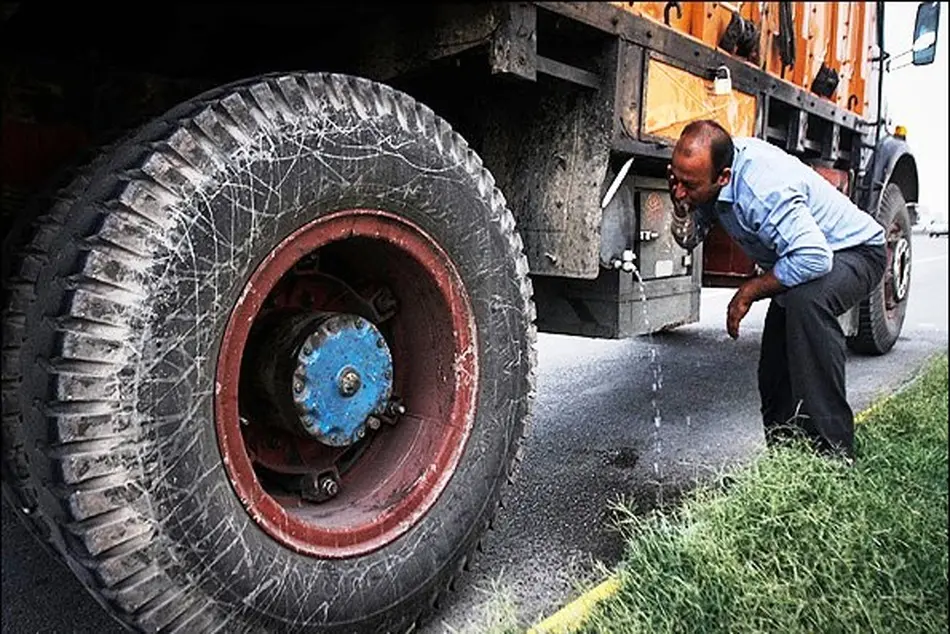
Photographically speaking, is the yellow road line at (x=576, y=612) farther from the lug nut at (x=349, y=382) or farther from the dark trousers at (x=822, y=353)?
the dark trousers at (x=822, y=353)

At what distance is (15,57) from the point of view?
207 centimetres

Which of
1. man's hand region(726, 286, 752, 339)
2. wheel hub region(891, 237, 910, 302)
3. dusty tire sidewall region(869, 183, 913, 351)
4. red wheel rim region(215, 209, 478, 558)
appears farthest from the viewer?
wheel hub region(891, 237, 910, 302)

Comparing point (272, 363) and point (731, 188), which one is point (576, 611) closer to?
point (272, 363)

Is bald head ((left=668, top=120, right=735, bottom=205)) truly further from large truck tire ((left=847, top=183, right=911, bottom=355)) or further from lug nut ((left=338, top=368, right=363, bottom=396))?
large truck tire ((left=847, top=183, right=911, bottom=355))

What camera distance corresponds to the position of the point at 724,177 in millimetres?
3229

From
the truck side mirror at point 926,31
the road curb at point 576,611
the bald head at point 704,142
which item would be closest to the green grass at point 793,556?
the road curb at point 576,611

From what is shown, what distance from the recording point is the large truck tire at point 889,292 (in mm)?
5980

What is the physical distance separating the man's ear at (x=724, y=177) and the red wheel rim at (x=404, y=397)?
142 centimetres

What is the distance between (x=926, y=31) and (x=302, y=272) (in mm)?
4856

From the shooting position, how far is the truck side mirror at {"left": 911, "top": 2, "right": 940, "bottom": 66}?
17.5 ft

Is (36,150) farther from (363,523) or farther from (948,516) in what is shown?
(948,516)

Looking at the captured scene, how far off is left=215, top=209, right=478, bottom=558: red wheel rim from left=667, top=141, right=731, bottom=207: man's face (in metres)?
1.29

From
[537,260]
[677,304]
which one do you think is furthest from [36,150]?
[677,304]

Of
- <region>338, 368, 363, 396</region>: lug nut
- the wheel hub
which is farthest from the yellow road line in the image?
the wheel hub
